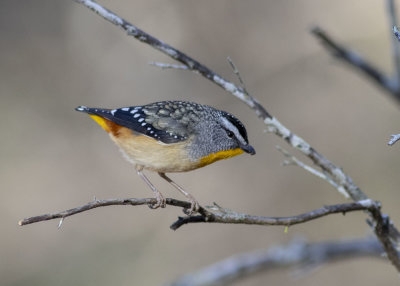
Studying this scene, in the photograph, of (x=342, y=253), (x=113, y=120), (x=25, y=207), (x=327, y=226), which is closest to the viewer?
(x=113, y=120)

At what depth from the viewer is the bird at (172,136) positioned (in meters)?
5.53

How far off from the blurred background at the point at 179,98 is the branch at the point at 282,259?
3.29 metres

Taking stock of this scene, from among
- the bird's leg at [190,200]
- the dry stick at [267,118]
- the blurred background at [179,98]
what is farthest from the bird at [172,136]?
the blurred background at [179,98]

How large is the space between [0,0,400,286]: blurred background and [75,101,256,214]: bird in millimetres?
4708

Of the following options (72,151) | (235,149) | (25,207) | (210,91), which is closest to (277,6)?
(210,91)

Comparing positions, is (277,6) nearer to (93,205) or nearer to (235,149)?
(235,149)

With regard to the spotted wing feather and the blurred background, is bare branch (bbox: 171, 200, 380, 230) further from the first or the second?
the blurred background

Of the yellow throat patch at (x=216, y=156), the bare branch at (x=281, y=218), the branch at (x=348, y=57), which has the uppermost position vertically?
the yellow throat patch at (x=216, y=156)

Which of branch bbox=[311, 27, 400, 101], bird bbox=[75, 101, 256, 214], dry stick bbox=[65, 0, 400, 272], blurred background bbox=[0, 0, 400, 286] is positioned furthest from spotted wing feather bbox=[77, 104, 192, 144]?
blurred background bbox=[0, 0, 400, 286]

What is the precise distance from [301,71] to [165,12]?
3377 millimetres

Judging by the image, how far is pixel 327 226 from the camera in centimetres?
1058

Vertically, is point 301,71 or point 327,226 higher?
point 301,71

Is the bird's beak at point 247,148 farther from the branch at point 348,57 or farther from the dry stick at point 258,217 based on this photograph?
the branch at point 348,57

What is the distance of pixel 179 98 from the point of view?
40.4 feet
